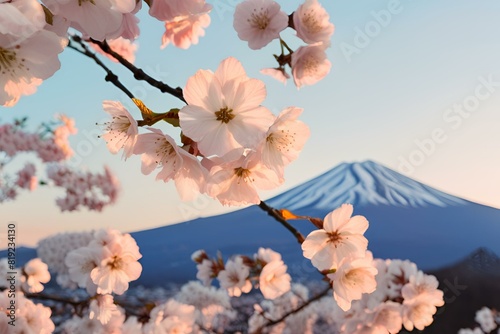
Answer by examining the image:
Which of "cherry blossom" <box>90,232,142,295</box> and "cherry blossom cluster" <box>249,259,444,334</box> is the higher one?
"cherry blossom" <box>90,232,142,295</box>

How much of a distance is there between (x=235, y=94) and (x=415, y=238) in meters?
7.08

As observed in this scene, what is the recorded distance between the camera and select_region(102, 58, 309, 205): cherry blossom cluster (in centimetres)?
49

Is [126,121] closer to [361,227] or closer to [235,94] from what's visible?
[235,94]

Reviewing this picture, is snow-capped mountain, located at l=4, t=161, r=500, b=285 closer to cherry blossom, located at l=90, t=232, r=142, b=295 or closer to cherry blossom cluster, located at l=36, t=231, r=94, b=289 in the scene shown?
cherry blossom cluster, located at l=36, t=231, r=94, b=289

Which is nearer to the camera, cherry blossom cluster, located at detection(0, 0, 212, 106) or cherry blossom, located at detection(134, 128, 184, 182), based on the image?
cherry blossom cluster, located at detection(0, 0, 212, 106)

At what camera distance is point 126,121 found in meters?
0.56

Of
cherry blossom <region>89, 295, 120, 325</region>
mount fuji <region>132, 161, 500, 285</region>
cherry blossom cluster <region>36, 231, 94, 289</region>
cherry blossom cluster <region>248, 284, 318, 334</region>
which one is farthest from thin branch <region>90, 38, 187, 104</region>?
mount fuji <region>132, 161, 500, 285</region>

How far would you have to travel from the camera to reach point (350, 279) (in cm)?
74

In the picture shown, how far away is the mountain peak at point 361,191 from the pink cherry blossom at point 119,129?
702 centimetres

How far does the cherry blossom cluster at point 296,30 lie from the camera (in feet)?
3.44

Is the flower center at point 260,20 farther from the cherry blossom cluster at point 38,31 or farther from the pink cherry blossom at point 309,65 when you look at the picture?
the cherry blossom cluster at point 38,31

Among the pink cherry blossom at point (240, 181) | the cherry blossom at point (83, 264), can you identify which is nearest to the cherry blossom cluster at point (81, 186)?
the cherry blossom at point (83, 264)

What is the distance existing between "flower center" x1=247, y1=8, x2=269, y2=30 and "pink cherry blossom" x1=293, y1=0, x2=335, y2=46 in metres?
0.07

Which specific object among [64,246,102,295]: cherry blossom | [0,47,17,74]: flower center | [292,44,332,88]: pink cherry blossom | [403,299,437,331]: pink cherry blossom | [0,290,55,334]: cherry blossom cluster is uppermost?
[292,44,332,88]: pink cherry blossom
